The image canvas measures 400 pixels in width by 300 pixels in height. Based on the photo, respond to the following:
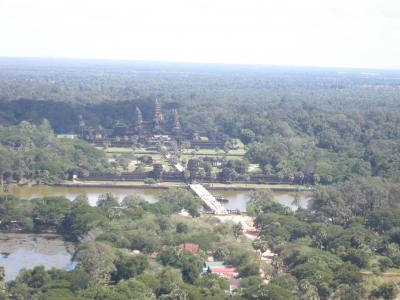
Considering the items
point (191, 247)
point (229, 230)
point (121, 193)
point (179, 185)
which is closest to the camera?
point (191, 247)

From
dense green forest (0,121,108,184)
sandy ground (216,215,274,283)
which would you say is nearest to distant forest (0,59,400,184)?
dense green forest (0,121,108,184)

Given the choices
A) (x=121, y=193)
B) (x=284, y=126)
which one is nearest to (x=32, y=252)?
(x=121, y=193)

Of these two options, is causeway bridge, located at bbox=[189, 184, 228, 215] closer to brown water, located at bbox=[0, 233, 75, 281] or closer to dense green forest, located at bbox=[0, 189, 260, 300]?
dense green forest, located at bbox=[0, 189, 260, 300]

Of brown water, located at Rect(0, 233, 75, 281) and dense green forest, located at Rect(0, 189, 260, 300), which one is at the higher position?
dense green forest, located at Rect(0, 189, 260, 300)

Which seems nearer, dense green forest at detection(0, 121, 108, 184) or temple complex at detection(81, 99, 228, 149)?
dense green forest at detection(0, 121, 108, 184)

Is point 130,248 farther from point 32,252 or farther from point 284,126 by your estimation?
point 284,126

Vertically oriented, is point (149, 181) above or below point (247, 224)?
below

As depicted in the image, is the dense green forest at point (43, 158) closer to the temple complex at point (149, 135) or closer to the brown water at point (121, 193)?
the brown water at point (121, 193)
